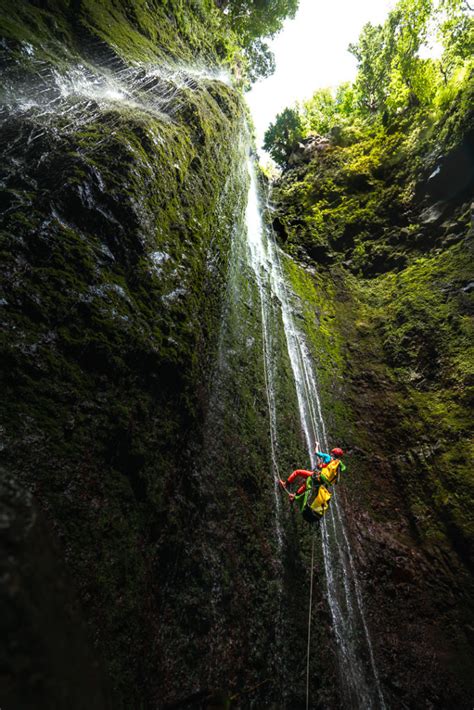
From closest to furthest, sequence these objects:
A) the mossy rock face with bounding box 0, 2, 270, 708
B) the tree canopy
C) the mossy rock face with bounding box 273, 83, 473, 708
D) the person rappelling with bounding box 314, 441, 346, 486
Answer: the mossy rock face with bounding box 0, 2, 270, 708
the mossy rock face with bounding box 273, 83, 473, 708
the person rappelling with bounding box 314, 441, 346, 486
the tree canopy

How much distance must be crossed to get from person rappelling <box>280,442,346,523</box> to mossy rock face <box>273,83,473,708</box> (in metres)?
1.17

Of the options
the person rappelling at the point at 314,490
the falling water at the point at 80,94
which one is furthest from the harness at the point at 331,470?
the falling water at the point at 80,94

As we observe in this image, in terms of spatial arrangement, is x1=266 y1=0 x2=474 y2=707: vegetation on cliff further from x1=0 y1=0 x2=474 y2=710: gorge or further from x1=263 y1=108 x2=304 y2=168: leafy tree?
x1=263 y1=108 x2=304 y2=168: leafy tree

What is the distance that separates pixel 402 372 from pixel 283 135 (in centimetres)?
1504

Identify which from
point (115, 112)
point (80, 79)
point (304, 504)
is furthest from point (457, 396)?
point (80, 79)

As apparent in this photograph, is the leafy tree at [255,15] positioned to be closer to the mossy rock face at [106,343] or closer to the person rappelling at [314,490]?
the mossy rock face at [106,343]

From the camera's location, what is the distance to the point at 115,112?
4141 millimetres

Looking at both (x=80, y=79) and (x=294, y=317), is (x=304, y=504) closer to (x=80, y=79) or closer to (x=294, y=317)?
(x=294, y=317)

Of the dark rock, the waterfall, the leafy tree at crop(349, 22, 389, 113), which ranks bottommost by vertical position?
the waterfall

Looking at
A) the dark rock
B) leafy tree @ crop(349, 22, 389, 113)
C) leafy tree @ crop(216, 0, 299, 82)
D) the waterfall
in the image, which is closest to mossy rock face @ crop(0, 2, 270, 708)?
the waterfall

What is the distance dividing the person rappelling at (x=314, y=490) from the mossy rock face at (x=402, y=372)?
117cm

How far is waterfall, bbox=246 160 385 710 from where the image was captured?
3.87 meters

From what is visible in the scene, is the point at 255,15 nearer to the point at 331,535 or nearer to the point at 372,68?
the point at 372,68

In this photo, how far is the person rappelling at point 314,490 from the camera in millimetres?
4410
